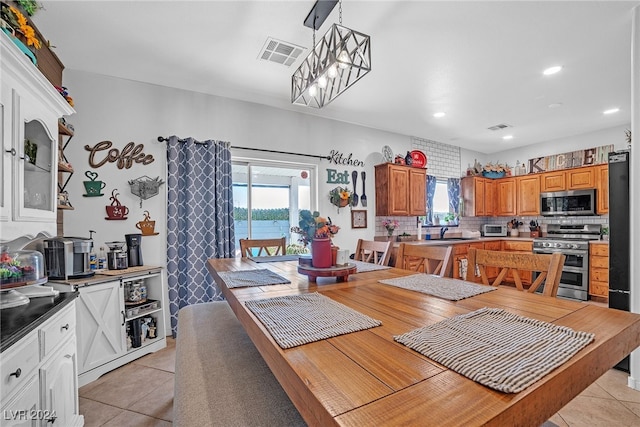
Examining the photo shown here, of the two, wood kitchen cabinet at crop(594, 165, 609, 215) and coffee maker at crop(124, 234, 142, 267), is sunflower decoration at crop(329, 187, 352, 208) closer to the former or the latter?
coffee maker at crop(124, 234, 142, 267)

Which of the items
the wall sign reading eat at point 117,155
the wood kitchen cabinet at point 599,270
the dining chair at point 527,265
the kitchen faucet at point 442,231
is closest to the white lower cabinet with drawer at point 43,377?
the wall sign reading eat at point 117,155

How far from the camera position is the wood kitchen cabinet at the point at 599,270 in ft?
13.1

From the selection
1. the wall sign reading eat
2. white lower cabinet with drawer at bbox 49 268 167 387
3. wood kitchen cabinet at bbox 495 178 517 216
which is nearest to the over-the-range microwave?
wood kitchen cabinet at bbox 495 178 517 216

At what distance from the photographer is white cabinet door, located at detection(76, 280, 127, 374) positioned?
2.16 metres

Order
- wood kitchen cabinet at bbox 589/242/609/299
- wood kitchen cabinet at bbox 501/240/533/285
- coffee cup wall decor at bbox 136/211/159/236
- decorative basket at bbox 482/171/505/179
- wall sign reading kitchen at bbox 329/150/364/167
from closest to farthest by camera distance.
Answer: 1. coffee cup wall decor at bbox 136/211/159/236
2. wood kitchen cabinet at bbox 589/242/609/299
3. wall sign reading kitchen at bbox 329/150/364/167
4. wood kitchen cabinet at bbox 501/240/533/285
5. decorative basket at bbox 482/171/505/179

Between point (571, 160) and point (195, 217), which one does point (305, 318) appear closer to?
point (195, 217)

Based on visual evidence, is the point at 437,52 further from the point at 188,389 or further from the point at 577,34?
the point at 188,389

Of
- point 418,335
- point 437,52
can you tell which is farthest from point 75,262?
point 437,52

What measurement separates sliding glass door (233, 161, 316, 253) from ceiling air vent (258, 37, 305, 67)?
140 centimetres

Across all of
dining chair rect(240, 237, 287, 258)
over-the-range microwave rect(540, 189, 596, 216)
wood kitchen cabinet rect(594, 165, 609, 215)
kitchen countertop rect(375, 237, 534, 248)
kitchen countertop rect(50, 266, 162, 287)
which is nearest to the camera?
kitchen countertop rect(50, 266, 162, 287)

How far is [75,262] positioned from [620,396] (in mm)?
4131

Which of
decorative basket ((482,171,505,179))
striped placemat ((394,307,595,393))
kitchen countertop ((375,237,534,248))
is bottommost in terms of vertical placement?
kitchen countertop ((375,237,534,248))

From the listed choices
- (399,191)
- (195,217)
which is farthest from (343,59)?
(399,191)

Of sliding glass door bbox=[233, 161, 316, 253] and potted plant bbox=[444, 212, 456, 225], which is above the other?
sliding glass door bbox=[233, 161, 316, 253]
